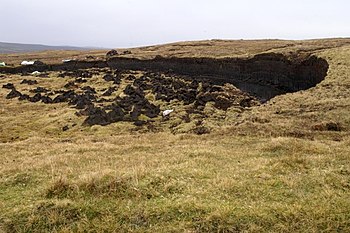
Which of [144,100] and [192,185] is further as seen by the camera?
[144,100]

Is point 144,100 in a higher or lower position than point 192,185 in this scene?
lower

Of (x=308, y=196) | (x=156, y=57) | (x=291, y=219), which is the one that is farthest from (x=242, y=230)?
(x=156, y=57)

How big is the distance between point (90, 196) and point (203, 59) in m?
56.1

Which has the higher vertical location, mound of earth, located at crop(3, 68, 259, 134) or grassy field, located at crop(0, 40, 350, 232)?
grassy field, located at crop(0, 40, 350, 232)

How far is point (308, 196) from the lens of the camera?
10.8 meters

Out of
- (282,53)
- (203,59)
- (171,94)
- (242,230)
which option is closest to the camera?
(242,230)

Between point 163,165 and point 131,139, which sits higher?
point 163,165

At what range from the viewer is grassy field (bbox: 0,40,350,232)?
9.61m

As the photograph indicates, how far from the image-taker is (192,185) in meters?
11.8

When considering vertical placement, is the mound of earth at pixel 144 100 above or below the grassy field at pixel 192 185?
below

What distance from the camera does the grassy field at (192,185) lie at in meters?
9.61

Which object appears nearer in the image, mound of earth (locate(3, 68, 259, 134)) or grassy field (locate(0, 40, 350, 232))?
grassy field (locate(0, 40, 350, 232))

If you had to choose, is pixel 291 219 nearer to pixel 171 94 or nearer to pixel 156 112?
pixel 156 112

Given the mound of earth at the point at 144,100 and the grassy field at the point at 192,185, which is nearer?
the grassy field at the point at 192,185
